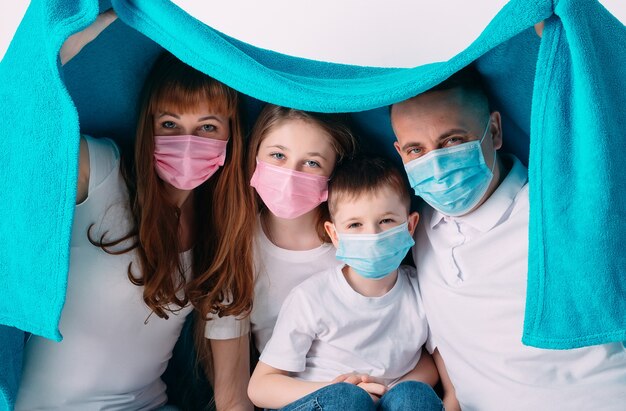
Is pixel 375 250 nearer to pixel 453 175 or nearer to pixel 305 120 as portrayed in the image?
pixel 453 175

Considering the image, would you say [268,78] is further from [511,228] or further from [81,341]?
[81,341]

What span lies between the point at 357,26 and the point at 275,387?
4.52 ft

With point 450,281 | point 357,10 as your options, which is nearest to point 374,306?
point 450,281

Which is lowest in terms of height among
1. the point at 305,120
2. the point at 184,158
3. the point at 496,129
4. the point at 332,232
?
the point at 332,232

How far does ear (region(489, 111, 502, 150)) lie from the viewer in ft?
5.91

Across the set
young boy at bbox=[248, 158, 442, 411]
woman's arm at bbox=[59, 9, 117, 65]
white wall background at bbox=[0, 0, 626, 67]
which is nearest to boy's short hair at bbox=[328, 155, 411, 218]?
young boy at bbox=[248, 158, 442, 411]

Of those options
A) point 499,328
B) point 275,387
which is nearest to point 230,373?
point 275,387

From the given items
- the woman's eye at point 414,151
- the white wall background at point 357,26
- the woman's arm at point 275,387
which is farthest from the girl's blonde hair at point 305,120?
the white wall background at point 357,26

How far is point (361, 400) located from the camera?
65.7 inches

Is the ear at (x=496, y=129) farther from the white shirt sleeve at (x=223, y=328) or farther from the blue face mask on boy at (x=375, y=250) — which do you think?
the white shirt sleeve at (x=223, y=328)

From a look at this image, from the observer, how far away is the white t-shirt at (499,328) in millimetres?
1655

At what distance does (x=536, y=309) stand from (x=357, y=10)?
1.49m

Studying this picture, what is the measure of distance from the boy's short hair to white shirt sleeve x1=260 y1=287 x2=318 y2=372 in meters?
0.24

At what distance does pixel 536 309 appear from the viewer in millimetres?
1515
